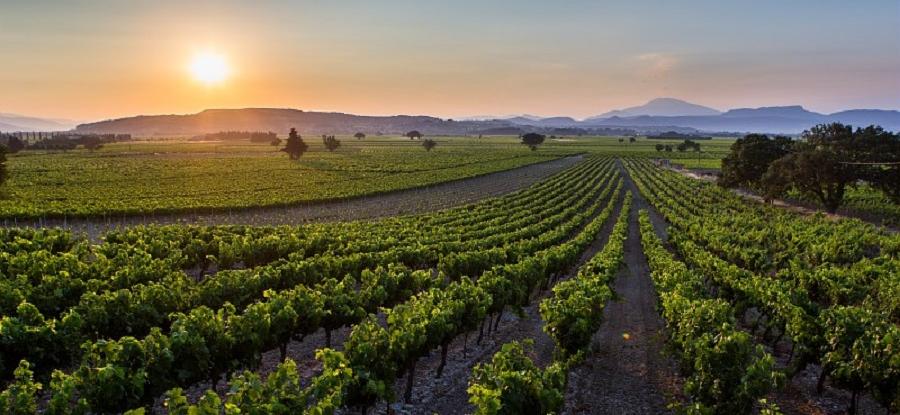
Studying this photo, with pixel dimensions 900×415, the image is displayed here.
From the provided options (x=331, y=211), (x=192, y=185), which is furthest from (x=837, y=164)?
(x=192, y=185)

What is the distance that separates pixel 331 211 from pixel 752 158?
4544 cm

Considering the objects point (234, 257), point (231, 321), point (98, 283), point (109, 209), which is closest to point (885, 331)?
point (231, 321)

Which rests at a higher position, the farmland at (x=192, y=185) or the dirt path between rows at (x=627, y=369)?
the farmland at (x=192, y=185)

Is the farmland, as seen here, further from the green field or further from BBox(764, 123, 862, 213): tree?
BBox(764, 123, 862, 213): tree

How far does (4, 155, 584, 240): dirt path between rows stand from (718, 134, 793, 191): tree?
24.8 m

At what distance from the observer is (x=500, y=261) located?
1006 inches

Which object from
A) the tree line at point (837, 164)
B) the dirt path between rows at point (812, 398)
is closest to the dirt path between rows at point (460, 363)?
the dirt path between rows at point (812, 398)

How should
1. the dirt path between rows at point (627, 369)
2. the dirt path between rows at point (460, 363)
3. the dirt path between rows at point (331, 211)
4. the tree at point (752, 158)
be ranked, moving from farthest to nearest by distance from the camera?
1. the tree at point (752, 158)
2. the dirt path between rows at point (331, 211)
3. the dirt path between rows at point (627, 369)
4. the dirt path between rows at point (460, 363)

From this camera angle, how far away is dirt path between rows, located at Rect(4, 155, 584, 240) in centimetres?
3962

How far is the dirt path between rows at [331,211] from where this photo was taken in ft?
130

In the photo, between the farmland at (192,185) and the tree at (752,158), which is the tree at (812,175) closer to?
the tree at (752,158)

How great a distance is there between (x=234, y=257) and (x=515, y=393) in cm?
1897

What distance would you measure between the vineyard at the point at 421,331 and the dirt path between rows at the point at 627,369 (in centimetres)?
8

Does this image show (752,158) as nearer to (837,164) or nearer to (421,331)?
(837,164)
